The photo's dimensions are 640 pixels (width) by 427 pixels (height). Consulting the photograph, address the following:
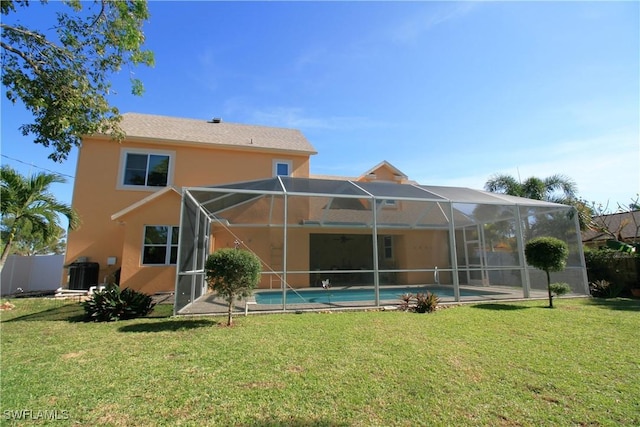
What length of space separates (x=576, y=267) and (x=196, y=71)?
1449cm

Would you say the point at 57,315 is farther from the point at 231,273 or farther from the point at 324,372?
the point at 324,372

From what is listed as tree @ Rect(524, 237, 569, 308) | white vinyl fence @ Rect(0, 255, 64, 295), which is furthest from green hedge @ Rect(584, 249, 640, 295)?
white vinyl fence @ Rect(0, 255, 64, 295)

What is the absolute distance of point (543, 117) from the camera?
35.2 ft

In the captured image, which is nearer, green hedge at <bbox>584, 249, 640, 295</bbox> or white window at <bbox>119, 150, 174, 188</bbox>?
green hedge at <bbox>584, 249, 640, 295</bbox>

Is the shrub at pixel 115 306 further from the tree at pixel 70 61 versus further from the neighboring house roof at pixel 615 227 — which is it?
the neighboring house roof at pixel 615 227

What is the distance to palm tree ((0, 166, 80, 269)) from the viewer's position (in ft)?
29.8

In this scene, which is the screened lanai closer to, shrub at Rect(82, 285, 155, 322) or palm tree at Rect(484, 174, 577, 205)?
shrub at Rect(82, 285, 155, 322)

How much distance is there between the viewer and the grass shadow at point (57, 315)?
7234 mm

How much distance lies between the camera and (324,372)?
4.14m

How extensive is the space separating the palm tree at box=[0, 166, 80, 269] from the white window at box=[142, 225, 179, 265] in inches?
109

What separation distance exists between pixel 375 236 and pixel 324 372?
5.39m

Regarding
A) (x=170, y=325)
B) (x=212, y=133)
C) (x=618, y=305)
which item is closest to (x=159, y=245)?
(x=170, y=325)

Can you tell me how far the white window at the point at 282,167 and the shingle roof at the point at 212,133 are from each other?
65 cm

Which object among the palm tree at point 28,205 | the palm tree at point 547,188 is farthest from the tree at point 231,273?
the palm tree at point 547,188
